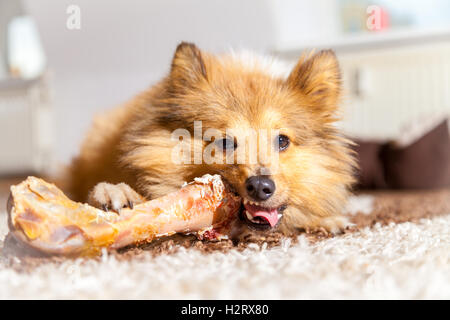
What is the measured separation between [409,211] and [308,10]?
3.12 m

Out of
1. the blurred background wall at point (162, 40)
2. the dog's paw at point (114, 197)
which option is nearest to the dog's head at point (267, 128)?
the dog's paw at point (114, 197)

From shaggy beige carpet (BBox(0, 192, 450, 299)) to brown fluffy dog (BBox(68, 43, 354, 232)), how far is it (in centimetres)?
25

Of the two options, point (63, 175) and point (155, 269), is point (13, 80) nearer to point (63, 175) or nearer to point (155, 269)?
point (63, 175)

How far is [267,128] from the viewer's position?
1.56 m

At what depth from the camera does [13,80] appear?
18.4 ft

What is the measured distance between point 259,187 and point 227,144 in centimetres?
26

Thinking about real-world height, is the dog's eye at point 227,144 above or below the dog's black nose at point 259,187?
above

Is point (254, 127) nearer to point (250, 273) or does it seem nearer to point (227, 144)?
point (227, 144)

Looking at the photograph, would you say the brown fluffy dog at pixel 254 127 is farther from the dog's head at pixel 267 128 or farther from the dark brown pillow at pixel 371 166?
the dark brown pillow at pixel 371 166

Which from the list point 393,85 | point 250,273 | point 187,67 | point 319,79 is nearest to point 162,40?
point 187,67

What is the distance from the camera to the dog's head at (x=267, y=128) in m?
1.47

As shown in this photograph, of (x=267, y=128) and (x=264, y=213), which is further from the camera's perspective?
(x=267, y=128)

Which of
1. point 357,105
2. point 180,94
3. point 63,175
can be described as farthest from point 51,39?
point 357,105

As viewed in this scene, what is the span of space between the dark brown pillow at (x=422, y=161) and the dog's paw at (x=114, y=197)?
3042mm
